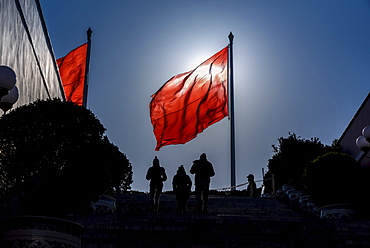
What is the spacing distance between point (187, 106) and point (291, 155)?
488 cm

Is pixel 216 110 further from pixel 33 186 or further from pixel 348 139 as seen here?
pixel 33 186

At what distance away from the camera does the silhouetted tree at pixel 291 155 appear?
88.3 ft

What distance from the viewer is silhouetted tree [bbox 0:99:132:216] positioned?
11.1 metres

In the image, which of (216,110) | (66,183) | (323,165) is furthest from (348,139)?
(66,183)

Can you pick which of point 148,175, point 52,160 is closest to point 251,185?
point 148,175

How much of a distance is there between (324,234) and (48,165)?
19.4 feet

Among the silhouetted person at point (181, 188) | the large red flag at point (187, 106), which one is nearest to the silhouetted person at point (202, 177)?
the silhouetted person at point (181, 188)

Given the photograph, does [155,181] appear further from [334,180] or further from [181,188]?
[334,180]

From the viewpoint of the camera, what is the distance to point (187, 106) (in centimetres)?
2566

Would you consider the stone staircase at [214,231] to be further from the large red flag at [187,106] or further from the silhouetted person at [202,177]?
the large red flag at [187,106]

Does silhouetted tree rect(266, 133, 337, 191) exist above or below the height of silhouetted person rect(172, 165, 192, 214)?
above

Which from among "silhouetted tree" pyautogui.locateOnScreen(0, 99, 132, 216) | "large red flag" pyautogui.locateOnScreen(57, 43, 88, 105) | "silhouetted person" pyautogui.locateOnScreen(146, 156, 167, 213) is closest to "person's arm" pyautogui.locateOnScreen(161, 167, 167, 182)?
"silhouetted person" pyautogui.locateOnScreen(146, 156, 167, 213)

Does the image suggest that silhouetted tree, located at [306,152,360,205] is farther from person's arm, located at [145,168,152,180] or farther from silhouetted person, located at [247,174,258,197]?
silhouetted person, located at [247,174,258,197]

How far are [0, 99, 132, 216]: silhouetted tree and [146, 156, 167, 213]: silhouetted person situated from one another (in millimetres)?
5828
